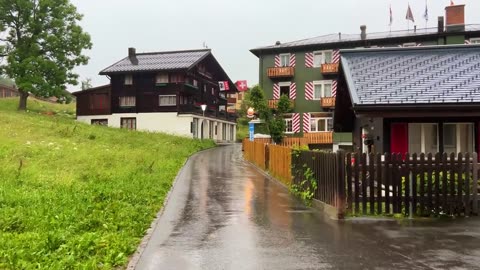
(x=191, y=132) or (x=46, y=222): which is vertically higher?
(x=191, y=132)

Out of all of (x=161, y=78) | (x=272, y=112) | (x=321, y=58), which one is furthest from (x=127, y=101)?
(x=321, y=58)

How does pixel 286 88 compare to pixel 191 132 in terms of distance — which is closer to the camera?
pixel 286 88

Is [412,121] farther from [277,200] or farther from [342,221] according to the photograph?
[342,221]

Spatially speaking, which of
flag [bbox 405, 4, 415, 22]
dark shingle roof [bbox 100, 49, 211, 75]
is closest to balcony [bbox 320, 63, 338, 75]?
flag [bbox 405, 4, 415, 22]

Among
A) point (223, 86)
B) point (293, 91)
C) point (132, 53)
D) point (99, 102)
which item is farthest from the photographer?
point (223, 86)

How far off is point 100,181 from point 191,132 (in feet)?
108

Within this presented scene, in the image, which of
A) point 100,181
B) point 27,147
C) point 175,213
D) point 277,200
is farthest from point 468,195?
point 27,147

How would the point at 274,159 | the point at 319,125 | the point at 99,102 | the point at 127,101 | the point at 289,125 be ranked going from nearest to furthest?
the point at 274,159
the point at 319,125
the point at 289,125
the point at 127,101
the point at 99,102

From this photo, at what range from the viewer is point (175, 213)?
957cm

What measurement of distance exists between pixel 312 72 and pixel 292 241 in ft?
113

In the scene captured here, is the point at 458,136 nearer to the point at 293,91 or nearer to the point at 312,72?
the point at 312,72

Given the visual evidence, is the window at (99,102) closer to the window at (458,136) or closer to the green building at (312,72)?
the green building at (312,72)

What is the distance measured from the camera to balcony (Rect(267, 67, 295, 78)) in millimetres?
40000

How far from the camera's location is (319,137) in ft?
125
